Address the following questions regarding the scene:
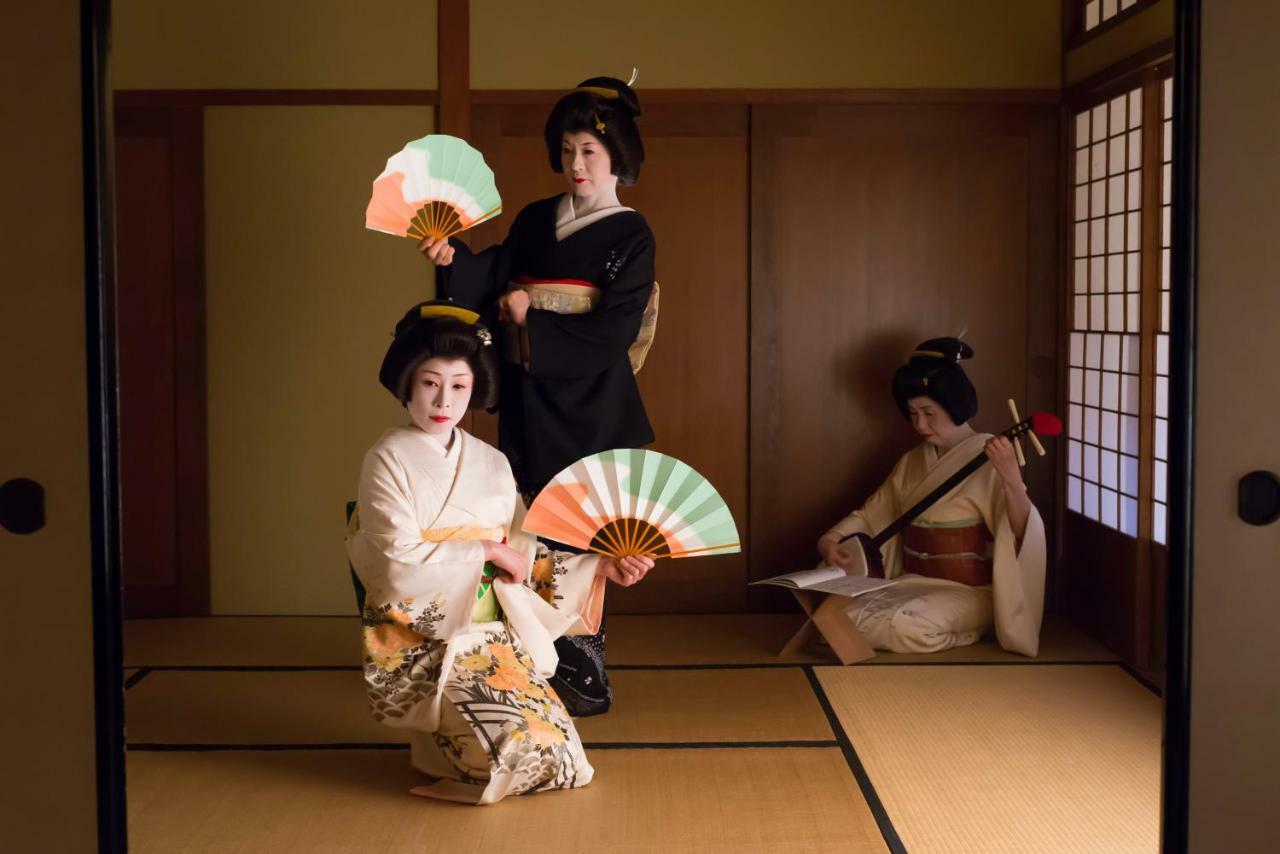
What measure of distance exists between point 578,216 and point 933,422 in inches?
60.7

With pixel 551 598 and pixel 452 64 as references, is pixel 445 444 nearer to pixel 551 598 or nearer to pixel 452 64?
pixel 551 598

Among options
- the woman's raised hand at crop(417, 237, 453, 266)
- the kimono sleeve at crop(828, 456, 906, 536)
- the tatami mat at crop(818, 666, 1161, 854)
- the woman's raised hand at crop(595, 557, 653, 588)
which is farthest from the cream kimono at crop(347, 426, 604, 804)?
the kimono sleeve at crop(828, 456, 906, 536)

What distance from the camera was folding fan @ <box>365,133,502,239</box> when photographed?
365 cm

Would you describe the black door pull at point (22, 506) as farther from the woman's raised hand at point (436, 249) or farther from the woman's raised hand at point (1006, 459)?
the woman's raised hand at point (1006, 459)

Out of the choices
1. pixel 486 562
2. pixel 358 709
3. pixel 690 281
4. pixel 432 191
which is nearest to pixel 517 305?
pixel 432 191

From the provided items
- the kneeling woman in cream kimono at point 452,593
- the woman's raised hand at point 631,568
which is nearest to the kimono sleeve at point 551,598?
the kneeling woman in cream kimono at point 452,593

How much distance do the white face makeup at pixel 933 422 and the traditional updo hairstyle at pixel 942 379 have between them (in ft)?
0.06

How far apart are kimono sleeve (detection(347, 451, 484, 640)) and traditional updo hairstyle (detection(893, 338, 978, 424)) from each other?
6.54ft

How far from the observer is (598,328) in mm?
3783

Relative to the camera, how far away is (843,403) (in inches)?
197

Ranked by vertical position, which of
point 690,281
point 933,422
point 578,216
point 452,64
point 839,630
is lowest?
point 839,630

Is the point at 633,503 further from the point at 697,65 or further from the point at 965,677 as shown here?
the point at 697,65

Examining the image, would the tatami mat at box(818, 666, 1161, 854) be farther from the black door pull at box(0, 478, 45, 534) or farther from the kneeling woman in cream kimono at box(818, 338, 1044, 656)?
the black door pull at box(0, 478, 45, 534)

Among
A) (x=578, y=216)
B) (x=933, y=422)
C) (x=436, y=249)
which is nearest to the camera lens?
(x=436, y=249)
